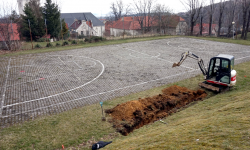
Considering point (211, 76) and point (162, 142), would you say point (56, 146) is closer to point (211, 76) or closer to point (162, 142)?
point (162, 142)

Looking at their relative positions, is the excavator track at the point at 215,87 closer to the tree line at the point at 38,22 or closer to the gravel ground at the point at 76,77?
the gravel ground at the point at 76,77

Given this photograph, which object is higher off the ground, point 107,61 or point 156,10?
point 156,10

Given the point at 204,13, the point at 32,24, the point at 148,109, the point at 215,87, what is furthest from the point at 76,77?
the point at 204,13

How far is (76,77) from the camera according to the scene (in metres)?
16.2

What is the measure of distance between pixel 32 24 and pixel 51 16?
12.5ft

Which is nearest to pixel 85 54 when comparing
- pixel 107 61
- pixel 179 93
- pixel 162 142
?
pixel 107 61

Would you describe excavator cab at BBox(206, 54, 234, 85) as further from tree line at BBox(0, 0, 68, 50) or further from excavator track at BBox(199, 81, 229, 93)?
tree line at BBox(0, 0, 68, 50)

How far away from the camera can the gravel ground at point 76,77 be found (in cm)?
1166

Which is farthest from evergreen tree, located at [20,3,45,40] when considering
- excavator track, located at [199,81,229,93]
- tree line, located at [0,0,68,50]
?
excavator track, located at [199,81,229,93]

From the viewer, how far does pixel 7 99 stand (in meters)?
12.4

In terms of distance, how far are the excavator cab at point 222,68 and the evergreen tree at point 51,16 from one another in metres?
32.1

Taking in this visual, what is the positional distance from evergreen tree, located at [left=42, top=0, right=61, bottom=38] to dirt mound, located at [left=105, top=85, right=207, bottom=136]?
31090 millimetres

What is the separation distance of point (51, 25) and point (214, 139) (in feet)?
121

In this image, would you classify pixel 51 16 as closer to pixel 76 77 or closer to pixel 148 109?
pixel 76 77
